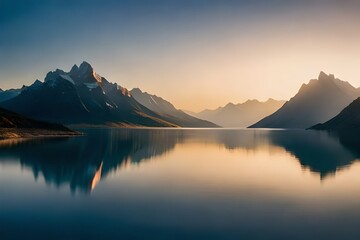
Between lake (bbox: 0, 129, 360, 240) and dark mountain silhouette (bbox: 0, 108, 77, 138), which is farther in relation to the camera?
dark mountain silhouette (bbox: 0, 108, 77, 138)

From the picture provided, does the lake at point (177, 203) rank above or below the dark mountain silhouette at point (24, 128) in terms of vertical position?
below

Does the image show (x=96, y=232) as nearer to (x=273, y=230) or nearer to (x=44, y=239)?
(x=44, y=239)

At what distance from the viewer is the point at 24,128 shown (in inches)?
5950

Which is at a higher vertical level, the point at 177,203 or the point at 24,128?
the point at 24,128

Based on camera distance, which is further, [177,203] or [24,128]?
[24,128]

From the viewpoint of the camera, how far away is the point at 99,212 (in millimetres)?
28297

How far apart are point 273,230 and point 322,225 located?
13.4ft

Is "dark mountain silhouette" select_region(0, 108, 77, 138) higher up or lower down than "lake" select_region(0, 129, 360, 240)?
higher up

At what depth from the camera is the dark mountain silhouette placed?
139 m

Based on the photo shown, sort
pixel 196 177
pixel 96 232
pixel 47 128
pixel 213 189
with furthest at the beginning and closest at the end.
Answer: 1. pixel 47 128
2. pixel 196 177
3. pixel 213 189
4. pixel 96 232

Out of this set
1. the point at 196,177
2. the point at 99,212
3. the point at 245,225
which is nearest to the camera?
the point at 245,225

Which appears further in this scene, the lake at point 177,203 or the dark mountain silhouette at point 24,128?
the dark mountain silhouette at point 24,128

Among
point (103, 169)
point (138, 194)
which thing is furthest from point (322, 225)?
point (103, 169)

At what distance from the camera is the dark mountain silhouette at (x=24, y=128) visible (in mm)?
139000
